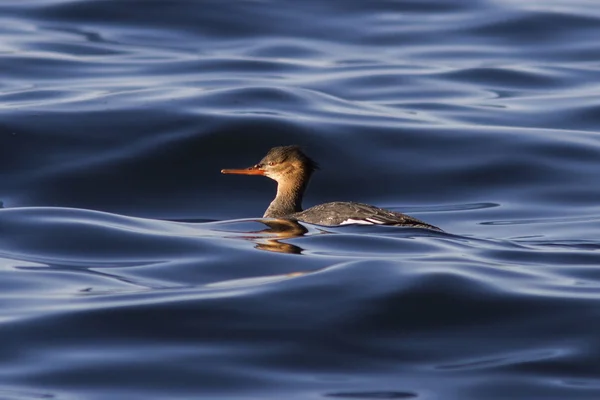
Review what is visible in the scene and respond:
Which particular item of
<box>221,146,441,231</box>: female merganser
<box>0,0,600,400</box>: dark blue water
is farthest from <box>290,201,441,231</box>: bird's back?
<box>221,146,441,231</box>: female merganser

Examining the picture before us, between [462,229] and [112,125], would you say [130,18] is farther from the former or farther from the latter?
[462,229]

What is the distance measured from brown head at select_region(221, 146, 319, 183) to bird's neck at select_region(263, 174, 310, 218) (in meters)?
0.03

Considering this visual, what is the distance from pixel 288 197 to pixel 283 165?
29 centimetres

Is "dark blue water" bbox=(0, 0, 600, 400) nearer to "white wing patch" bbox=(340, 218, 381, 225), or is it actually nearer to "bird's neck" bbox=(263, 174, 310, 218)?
"white wing patch" bbox=(340, 218, 381, 225)

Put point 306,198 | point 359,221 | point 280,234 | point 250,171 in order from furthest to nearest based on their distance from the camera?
point 306,198
point 250,171
point 359,221
point 280,234

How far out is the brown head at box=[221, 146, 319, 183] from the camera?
449 inches

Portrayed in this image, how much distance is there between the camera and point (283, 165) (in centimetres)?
1140

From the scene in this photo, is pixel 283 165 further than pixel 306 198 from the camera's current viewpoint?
No

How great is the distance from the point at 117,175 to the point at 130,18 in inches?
280

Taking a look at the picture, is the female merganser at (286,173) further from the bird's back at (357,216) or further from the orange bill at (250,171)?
the bird's back at (357,216)

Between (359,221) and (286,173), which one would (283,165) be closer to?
(286,173)

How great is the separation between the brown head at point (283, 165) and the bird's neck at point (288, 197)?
27 mm

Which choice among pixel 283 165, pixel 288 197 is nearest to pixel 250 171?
pixel 283 165

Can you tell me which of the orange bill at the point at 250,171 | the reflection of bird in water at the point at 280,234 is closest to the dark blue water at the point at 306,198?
the reflection of bird in water at the point at 280,234
